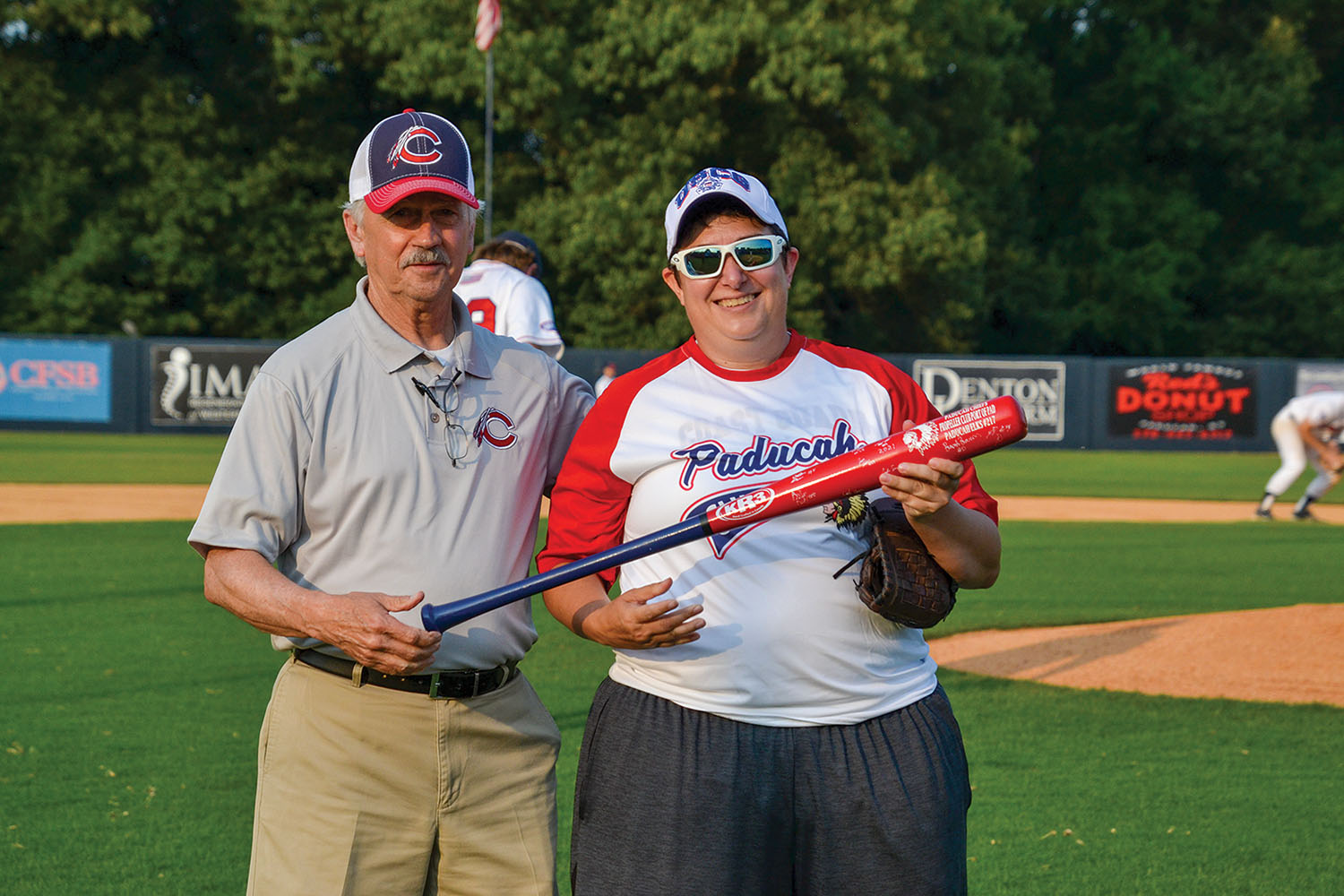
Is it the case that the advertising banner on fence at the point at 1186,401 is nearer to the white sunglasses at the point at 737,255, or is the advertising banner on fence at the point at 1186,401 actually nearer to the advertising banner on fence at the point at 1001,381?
the advertising banner on fence at the point at 1001,381

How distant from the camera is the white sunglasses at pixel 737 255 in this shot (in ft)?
9.43

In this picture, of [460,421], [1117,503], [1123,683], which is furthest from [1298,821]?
[1117,503]

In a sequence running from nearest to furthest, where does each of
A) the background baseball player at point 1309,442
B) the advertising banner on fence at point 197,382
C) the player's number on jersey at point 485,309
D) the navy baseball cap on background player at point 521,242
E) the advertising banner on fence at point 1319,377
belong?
the player's number on jersey at point 485,309
the navy baseball cap on background player at point 521,242
the background baseball player at point 1309,442
the advertising banner on fence at point 197,382
the advertising banner on fence at point 1319,377

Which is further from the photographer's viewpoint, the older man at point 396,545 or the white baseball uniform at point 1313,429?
the white baseball uniform at point 1313,429

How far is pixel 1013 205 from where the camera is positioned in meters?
40.4

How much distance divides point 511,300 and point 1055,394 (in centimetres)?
2243

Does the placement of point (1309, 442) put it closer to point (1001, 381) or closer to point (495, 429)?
point (1001, 381)

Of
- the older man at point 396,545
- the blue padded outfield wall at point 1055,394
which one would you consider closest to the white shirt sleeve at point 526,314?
the older man at point 396,545

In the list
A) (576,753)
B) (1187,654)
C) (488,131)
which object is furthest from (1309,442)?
(488,131)

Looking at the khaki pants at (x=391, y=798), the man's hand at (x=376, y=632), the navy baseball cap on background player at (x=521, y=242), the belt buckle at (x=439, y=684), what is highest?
the navy baseball cap on background player at (x=521, y=242)

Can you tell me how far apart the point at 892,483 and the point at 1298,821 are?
12.9 ft

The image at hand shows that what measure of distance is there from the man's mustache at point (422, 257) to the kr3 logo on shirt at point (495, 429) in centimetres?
35

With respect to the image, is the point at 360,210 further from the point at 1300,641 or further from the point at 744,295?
the point at 1300,641

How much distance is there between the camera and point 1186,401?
2850cm
